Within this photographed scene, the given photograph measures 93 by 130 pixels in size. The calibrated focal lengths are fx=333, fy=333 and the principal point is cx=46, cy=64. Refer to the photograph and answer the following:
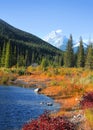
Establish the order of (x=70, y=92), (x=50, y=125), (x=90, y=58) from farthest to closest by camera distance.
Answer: (x=90, y=58) < (x=70, y=92) < (x=50, y=125)

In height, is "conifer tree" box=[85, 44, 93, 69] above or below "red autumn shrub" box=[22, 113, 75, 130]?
above

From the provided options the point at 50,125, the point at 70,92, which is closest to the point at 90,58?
the point at 70,92

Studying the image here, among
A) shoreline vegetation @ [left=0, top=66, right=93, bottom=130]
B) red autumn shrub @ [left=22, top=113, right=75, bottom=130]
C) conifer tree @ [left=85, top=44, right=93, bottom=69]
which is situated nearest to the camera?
red autumn shrub @ [left=22, top=113, right=75, bottom=130]

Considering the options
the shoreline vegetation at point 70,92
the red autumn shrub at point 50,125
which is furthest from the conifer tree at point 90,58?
the red autumn shrub at point 50,125

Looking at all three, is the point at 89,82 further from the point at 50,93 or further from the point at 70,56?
the point at 70,56

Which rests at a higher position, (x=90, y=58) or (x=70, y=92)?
(x=90, y=58)

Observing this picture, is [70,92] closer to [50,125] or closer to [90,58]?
[50,125]

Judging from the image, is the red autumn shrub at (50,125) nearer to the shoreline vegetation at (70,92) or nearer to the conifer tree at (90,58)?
the shoreline vegetation at (70,92)

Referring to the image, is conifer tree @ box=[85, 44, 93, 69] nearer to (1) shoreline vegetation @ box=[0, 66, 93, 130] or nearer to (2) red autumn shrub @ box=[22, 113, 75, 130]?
(1) shoreline vegetation @ box=[0, 66, 93, 130]

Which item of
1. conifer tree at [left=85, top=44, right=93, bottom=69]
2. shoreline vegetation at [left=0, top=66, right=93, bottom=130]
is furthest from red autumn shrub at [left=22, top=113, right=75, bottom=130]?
conifer tree at [left=85, top=44, right=93, bottom=69]

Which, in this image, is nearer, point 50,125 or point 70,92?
point 50,125

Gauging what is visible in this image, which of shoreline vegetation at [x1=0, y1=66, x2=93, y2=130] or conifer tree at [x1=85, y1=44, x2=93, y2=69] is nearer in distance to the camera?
shoreline vegetation at [x1=0, y1=66, x2=93, y2=130]

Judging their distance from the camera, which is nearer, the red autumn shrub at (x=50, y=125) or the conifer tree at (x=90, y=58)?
the red autumn shrub at (x=50, y=125)

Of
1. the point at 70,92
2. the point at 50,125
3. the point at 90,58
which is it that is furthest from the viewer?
the point at 90,58
